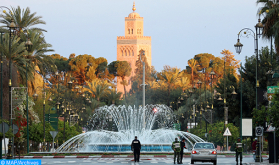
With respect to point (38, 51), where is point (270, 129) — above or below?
below

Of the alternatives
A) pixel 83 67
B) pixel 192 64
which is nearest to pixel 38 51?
pixel 83 67

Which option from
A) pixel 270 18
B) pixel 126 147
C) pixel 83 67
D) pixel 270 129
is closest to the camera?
pixel 270 129

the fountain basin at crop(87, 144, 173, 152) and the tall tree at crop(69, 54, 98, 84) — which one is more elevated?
the tall tree at crop(69, 54, 98, 84)

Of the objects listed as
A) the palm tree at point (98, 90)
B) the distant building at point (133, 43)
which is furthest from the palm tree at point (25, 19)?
the distant building at point (133, 43)

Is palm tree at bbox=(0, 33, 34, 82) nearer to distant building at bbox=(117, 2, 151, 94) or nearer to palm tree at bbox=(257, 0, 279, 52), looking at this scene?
palm tree at bbox=(257, 0, 279, 52)

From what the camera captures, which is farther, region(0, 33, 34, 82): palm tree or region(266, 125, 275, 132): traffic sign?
region(0, 33, 34, 82): palm tree

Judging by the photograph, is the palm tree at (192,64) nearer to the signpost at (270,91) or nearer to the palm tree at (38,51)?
the palm tree at (38,51)

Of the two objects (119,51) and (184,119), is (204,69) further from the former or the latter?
(119,51)

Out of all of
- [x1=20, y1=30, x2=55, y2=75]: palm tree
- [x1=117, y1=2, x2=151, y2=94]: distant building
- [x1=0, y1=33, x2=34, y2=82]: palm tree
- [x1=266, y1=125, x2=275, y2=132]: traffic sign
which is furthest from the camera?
[x1=117, y1=2, x2=151, y2=94]: distant building

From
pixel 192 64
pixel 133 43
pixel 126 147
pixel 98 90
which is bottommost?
pixel 126 147

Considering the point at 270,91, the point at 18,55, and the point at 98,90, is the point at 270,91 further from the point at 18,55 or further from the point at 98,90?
the point at 98,90

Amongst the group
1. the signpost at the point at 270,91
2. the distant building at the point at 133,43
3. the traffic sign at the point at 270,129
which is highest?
the distant building at the point at 133,43

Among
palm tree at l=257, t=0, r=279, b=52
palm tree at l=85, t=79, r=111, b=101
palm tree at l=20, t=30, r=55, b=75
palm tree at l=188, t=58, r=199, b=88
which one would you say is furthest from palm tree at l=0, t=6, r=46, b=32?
palm tree at l=188, t=58, r=199, b=88

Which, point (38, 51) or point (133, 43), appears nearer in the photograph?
point (38, 51)
